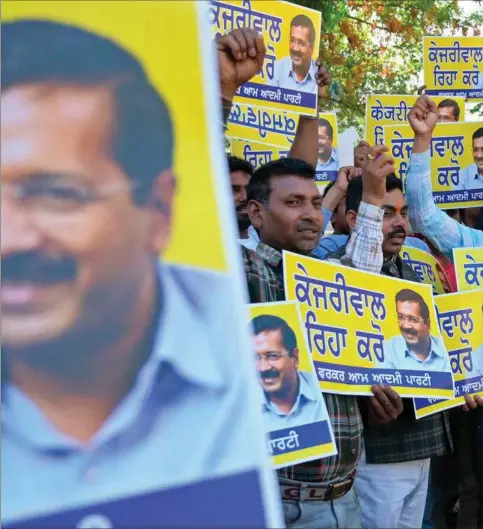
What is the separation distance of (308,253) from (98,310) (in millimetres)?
1683

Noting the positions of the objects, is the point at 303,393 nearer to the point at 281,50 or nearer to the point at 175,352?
the point at 175,352

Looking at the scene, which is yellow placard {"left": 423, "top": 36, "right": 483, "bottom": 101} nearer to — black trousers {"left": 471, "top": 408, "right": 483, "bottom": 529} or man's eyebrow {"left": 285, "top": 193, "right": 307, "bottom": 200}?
black trousers {"left": 471, "top": 408, "right": 483, "bottom": 529}

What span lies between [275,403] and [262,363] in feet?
0.37

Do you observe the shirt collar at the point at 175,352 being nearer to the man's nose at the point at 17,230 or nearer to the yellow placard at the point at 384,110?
the man's nose at the point at 17,230

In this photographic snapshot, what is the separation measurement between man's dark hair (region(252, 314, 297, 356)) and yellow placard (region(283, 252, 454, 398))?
155 mm

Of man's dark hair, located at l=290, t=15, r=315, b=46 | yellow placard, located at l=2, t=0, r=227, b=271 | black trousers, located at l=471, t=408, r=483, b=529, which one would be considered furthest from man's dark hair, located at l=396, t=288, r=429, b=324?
yellow placard, located at l=2, t=0, r=227, b=271

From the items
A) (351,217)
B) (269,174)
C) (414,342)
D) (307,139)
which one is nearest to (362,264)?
(414,342)

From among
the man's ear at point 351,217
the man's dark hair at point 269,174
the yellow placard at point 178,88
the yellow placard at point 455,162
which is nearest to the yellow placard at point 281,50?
the man's ear at point 351,217

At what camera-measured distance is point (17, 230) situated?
106cm

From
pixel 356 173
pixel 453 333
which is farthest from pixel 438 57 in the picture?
pixel 453 333

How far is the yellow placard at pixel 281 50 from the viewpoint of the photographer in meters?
3.42

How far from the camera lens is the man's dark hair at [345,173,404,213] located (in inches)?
129

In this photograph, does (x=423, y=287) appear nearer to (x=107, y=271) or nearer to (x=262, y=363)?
(x=262, y=363)

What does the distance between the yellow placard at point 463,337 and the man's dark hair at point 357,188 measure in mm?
546
